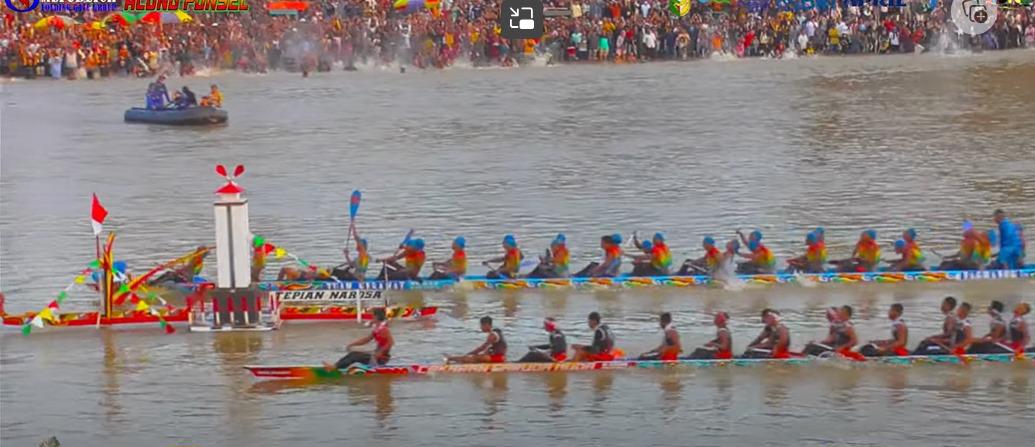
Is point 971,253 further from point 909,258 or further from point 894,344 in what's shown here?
point 894,344

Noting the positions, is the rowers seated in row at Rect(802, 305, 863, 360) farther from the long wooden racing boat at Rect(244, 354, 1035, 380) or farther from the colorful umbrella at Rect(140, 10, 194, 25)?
the colorful umbrella at Rect(140, 10, 194, 25)

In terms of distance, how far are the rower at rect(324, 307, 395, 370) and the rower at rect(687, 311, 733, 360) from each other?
3891 millimetres

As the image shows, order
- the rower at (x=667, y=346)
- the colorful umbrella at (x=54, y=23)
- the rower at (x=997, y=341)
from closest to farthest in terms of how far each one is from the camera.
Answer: the rower at (x=997, y=341), the rower at (x=667, y=346), the colorful umbrella at (x=54, y=23)

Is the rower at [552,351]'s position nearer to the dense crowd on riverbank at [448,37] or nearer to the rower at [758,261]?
the rower at [758,261]

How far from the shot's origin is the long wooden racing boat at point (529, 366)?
23.2 metres

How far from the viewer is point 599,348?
2341 cm

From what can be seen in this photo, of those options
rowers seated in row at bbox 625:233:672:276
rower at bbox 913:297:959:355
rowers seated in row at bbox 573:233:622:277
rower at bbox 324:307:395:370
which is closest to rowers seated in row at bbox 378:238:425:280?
rowers seated in row at bbox 573:233:622:277

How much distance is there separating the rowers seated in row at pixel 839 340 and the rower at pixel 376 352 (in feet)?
17.4

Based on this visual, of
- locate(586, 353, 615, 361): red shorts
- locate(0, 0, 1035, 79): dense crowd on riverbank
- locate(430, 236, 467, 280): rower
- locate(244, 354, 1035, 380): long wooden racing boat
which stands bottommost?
locate(244, 354, 1035, 380): long wooden racing boat

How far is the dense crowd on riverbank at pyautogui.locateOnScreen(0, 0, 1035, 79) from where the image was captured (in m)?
58.3

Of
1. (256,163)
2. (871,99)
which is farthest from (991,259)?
(871,99)

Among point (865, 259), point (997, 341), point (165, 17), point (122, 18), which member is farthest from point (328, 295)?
point (165, 17)

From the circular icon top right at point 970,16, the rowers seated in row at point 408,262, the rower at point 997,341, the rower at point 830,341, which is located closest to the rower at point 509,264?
the rowers seated in row at point 408,262

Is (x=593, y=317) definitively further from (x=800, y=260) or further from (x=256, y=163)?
(x=256, y=163)
